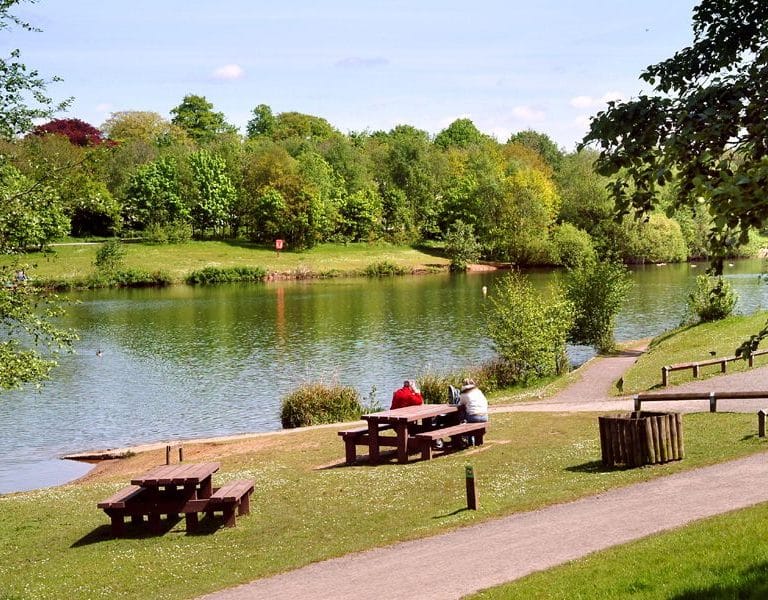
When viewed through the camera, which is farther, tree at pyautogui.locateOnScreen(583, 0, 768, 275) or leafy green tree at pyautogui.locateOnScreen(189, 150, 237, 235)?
leafy green tree at pyautogui.locateOnScreen(189, 150, 237, 235)

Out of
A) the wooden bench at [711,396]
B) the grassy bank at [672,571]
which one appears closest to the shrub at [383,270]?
the wooden bench at [711,396]

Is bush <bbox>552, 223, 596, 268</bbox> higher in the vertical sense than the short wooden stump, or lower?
higher

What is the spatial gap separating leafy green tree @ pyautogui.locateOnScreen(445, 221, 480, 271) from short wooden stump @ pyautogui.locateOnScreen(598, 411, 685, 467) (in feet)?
324

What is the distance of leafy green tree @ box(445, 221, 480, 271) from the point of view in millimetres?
118812

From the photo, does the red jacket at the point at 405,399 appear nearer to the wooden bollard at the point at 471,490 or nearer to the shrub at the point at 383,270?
the wooden bollard at the point at 471,490

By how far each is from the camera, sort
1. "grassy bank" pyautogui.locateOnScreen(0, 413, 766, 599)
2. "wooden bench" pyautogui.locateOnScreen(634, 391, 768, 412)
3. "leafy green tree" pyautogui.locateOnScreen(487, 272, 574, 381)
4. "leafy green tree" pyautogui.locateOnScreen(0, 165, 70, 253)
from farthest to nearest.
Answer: "leafy green tree" pyautogui.locateOnScreen(487, 272, 574, 381) → "wooden bench" pyautogui.locateOnScreen(634, 391, 768, 412) → "leafy green tree" pyautogui.locateOnScreen(0, 165, 70, 253) → "grassy bank" pyautogui.locateOnScreen(0, 413, 766, 599)

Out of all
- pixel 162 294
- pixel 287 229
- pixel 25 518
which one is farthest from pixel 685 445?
pixel 287 229

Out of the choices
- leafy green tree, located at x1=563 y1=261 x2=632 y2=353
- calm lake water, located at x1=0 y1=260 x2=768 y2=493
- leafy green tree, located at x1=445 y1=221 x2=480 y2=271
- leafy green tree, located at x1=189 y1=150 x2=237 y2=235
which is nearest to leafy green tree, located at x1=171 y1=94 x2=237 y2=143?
leafy green tree, located at x1=189 y1=150 x2=237 y2=235

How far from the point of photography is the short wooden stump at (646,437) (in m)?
19.2

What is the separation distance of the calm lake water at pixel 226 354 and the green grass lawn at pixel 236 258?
12.0 metres

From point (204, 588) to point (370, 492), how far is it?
5.87 meters

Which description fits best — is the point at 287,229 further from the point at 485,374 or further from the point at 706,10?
the point at 706,10

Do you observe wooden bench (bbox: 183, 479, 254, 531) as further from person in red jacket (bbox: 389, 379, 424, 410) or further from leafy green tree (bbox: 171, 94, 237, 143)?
leafy green tree (bbox: 171, 94, 237, 143)

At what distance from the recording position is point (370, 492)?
19375 millimetres
